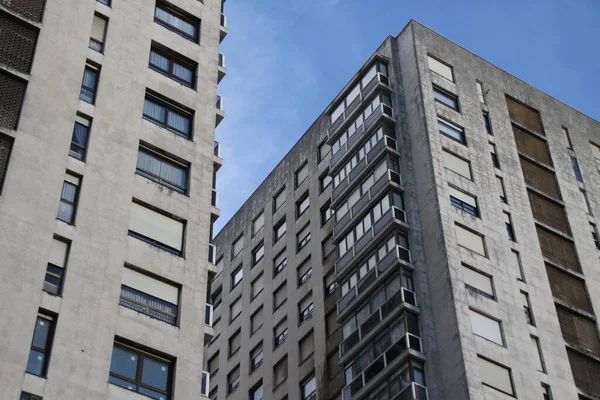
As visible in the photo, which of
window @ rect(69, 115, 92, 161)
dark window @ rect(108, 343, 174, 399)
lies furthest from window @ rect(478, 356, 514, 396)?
window @ rect(69, 115, 92, 161)

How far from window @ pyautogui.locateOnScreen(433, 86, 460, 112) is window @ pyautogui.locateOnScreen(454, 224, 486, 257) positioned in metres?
9.56

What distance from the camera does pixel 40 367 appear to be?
2920 centimetres

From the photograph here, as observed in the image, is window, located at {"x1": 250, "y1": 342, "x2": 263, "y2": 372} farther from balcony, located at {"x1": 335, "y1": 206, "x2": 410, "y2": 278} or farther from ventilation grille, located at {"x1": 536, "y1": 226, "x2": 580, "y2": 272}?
ventilation grille, located at {"x1": 536, "y1": 226, "x2": 580, "y2": 272}

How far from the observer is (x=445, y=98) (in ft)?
195

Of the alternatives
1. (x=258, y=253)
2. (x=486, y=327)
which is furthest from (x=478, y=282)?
(x=258, y=253)

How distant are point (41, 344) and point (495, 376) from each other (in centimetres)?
2416

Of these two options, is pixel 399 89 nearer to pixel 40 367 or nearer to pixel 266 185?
pixel 266 185

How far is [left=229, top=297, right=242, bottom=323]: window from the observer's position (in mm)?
69938

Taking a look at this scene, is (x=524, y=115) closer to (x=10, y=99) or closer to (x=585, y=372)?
(x=585, y=372)

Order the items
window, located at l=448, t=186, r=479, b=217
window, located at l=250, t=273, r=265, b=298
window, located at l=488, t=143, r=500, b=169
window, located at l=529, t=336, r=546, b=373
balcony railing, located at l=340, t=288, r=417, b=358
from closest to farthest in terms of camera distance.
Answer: window, located at l=529, t=336, r=546, b=373, balcony railing, located at l=340, t=288, r=417, b=358, window, located at l=448, t=186, r=479, b=217, window, located at l=488, t=143, r=500, b=169, window, located at l=250, t=273, r=265, b=298

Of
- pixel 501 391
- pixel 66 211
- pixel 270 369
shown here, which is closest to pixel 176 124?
pixel 66 211

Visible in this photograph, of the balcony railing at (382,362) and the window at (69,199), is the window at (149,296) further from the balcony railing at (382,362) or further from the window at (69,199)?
the balcony railing at (382,362)

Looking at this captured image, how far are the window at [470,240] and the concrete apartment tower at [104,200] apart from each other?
16.5 meters

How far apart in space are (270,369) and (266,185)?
51.1 ft
